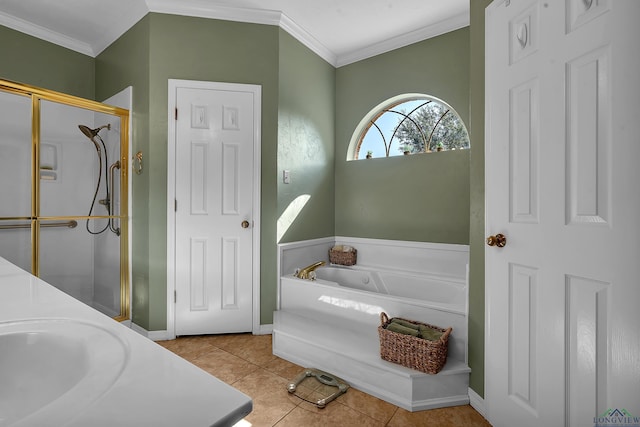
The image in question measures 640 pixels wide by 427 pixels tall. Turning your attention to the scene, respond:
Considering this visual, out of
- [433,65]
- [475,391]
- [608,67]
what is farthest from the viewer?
[433,65]

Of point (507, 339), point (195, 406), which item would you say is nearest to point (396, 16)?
point (507, 339)

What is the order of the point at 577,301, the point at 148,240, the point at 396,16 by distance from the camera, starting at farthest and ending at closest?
the point at 396,16
the point at 148,240
the point at 577,301

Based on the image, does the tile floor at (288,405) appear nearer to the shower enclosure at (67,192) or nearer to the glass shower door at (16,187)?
the shower enclosure at (67,192)

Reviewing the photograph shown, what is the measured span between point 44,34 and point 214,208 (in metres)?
2.25

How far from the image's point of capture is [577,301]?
1179 mm

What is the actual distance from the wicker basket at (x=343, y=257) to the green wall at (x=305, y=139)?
0.79ft

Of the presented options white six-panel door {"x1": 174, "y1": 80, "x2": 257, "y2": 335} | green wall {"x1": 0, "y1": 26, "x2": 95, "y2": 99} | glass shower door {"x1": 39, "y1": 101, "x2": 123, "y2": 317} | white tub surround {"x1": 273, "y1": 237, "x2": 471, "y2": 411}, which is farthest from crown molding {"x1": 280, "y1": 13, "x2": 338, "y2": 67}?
green wall {"x1": 0, "y1": 26, "x2": 95, "y2": 99}

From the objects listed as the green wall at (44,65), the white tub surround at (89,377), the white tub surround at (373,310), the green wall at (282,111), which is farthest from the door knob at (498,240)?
the green wall at (44,65)

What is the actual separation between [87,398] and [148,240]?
2.35 metres

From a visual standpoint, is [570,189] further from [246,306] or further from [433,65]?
[246,306]

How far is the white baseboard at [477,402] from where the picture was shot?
1.63m

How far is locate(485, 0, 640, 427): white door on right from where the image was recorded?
1025 mm

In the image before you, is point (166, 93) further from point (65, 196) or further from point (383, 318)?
point (383, 318)

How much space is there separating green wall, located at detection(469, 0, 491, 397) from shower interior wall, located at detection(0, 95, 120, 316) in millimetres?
2742
